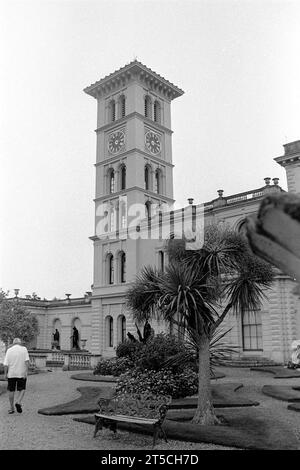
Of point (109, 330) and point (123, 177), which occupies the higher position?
point (123, 177)

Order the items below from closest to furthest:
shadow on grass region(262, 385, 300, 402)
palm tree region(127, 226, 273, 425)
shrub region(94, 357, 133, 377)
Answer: palm tree region(127, 226, 273, 425) < shadow on grass region(262, 385, 300, 402) < shrub region(94, 357, 133, 377)

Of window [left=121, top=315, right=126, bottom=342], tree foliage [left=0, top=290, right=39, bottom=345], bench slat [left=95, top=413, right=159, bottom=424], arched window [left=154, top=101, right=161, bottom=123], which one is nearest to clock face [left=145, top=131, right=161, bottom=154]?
arched window [left=154, top=101, right=161, bottom=123]

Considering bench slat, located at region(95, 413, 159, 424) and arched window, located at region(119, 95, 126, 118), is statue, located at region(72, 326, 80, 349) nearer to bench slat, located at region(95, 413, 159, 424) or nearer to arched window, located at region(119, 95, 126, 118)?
arched window, located at region(119, 95, 126, 118)

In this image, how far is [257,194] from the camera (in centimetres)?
3262

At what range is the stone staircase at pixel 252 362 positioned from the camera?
27.4 meters

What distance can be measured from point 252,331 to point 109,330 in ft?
47.8

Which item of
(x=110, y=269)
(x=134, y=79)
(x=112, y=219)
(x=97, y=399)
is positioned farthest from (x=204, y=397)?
(x=134, y=79)

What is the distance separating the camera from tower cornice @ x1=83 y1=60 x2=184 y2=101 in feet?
144

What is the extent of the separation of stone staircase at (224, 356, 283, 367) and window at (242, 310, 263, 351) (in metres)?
0.87

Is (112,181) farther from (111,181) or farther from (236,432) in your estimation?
(236,432)

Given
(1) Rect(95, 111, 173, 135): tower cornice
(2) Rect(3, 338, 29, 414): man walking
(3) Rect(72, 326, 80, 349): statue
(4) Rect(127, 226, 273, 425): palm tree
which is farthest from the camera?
(3) Rect(72, 326, 80, 349): statue

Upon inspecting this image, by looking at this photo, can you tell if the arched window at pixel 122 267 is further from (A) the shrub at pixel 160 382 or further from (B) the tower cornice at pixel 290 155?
(A) the shrub at pixel 160 382

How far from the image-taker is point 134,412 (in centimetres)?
1005

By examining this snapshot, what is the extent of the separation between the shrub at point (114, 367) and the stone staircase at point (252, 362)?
272 inches
